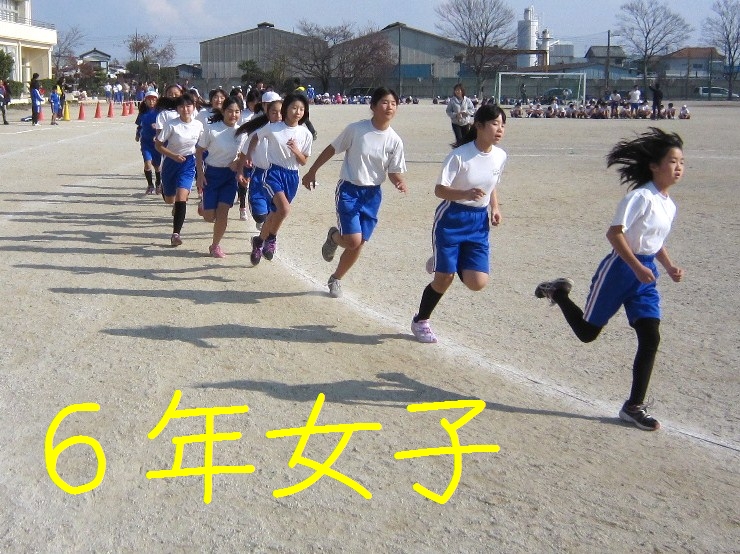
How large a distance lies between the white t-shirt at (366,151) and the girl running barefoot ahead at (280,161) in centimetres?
152

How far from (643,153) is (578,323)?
1.08 m

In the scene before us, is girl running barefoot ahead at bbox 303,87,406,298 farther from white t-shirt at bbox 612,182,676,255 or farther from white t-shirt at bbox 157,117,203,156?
white t-shirt at bbox 157,117,203,156

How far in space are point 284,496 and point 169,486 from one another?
1.80 ft

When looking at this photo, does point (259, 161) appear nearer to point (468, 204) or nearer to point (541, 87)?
point (468, 204)

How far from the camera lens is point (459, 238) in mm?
6441

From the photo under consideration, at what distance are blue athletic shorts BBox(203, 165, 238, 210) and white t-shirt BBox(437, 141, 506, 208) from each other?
380cm

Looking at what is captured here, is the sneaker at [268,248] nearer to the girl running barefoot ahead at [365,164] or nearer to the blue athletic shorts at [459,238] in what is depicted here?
the girl running barefoot ahead at [365,164]

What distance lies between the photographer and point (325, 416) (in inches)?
203

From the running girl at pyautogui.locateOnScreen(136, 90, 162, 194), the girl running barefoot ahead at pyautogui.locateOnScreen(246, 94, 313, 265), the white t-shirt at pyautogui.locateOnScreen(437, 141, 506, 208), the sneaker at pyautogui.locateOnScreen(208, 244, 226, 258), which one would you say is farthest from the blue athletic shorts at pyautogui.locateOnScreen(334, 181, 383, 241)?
the running girl at pyautogui.locateOnScreen(136, 90, 162, 194)

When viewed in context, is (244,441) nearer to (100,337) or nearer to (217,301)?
(100,337)

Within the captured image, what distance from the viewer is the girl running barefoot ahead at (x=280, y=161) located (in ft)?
29.8

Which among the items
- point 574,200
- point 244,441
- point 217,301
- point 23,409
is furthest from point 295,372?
point 574,200

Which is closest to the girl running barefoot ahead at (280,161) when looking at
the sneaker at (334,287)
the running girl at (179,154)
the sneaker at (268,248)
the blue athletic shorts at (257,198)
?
the sneaker at (268,248)

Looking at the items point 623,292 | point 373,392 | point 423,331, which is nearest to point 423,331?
point 423,331
